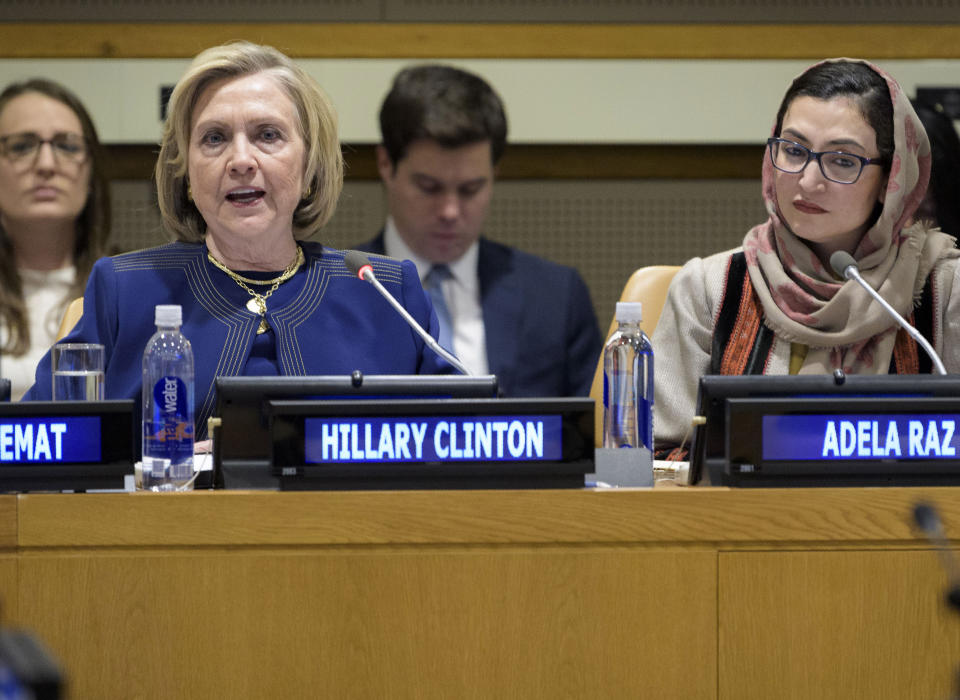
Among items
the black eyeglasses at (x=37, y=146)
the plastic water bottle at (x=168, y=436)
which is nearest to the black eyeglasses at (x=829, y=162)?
the plastic water bottle at (x=168, y=436)

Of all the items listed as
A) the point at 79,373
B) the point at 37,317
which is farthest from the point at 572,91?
the point at 79,373

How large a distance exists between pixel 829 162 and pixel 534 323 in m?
1.09

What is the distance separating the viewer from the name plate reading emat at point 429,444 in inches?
51.9

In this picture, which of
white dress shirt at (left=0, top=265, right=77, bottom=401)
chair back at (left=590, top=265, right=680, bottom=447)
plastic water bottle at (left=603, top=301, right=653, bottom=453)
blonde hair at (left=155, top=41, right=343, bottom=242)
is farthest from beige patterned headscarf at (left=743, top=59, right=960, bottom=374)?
white dress shirt at (left=0, top=265, right=77, bottom=401)

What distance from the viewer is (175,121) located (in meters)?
1.97

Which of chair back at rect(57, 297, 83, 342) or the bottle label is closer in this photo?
the bottle label

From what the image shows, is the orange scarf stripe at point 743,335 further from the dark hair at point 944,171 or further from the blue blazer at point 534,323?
the blue blazer at point 534,323

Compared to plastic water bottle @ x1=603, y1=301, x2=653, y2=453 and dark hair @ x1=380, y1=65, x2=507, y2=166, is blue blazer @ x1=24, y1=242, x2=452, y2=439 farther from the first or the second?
dark hair @ x1=380, y1=65, x2=507, y2=166

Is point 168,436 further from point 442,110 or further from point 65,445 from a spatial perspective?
point 442,110

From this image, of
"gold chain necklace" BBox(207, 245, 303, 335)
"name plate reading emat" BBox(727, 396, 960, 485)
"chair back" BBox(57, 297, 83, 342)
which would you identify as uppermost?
"gold chain necklace" BBox(207, 245, 303, 335)

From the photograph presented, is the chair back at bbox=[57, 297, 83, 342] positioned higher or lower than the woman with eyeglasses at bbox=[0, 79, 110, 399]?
lower

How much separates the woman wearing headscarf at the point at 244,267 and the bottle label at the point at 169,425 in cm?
41

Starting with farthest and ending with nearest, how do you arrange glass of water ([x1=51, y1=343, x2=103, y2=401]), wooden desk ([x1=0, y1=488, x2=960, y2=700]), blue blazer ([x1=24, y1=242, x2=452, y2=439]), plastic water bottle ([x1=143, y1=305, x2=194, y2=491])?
blue blazer ([x1=24, y1=242, x2=452, y2=439]), glass of water ([x1=51, y1=343, x2=103, y2=401]), plastic water bottle ([x1=143, y1=305, x2=194, y2=491]), wooden desk ([x1=0, y1=488, x2=960, y2=700])

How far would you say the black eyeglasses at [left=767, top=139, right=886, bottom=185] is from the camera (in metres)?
2.09
